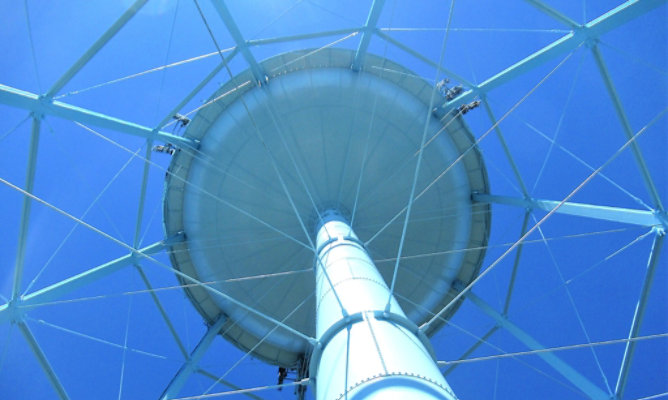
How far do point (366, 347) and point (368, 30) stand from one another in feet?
30.1

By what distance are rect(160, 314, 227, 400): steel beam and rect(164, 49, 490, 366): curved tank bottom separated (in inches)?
22.2

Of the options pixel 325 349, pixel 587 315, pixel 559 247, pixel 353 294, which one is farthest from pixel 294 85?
pixel 587 315

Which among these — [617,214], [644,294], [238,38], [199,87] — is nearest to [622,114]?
[617,214]

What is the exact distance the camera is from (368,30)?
41.5 feet

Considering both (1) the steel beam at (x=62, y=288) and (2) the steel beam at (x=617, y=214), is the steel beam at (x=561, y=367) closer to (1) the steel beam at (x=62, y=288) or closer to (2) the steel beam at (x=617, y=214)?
(2) the steel beam at (x=617, y=214)

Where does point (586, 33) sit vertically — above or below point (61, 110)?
below

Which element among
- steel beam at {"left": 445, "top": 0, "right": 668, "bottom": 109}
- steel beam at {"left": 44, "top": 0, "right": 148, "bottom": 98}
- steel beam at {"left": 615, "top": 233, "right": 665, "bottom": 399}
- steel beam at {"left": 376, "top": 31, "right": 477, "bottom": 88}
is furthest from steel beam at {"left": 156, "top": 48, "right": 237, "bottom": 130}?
steel beam at {"left": 615, "top": 233, "right": 665, "bottom": 399}

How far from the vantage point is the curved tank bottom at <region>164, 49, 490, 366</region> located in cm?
1469

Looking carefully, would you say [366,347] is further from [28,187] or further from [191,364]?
[191,364]

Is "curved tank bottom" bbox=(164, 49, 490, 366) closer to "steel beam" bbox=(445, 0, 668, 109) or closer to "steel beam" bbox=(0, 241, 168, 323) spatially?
"steel beam" bbox=(0, 241, 168, 323)

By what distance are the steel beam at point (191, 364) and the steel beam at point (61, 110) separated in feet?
23.5

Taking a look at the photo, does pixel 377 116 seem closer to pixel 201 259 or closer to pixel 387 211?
pixel 387 211

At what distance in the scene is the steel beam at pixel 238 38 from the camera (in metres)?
10.7

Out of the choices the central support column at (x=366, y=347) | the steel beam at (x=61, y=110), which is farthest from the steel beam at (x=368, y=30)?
the central support column at (x=366, y=347)
